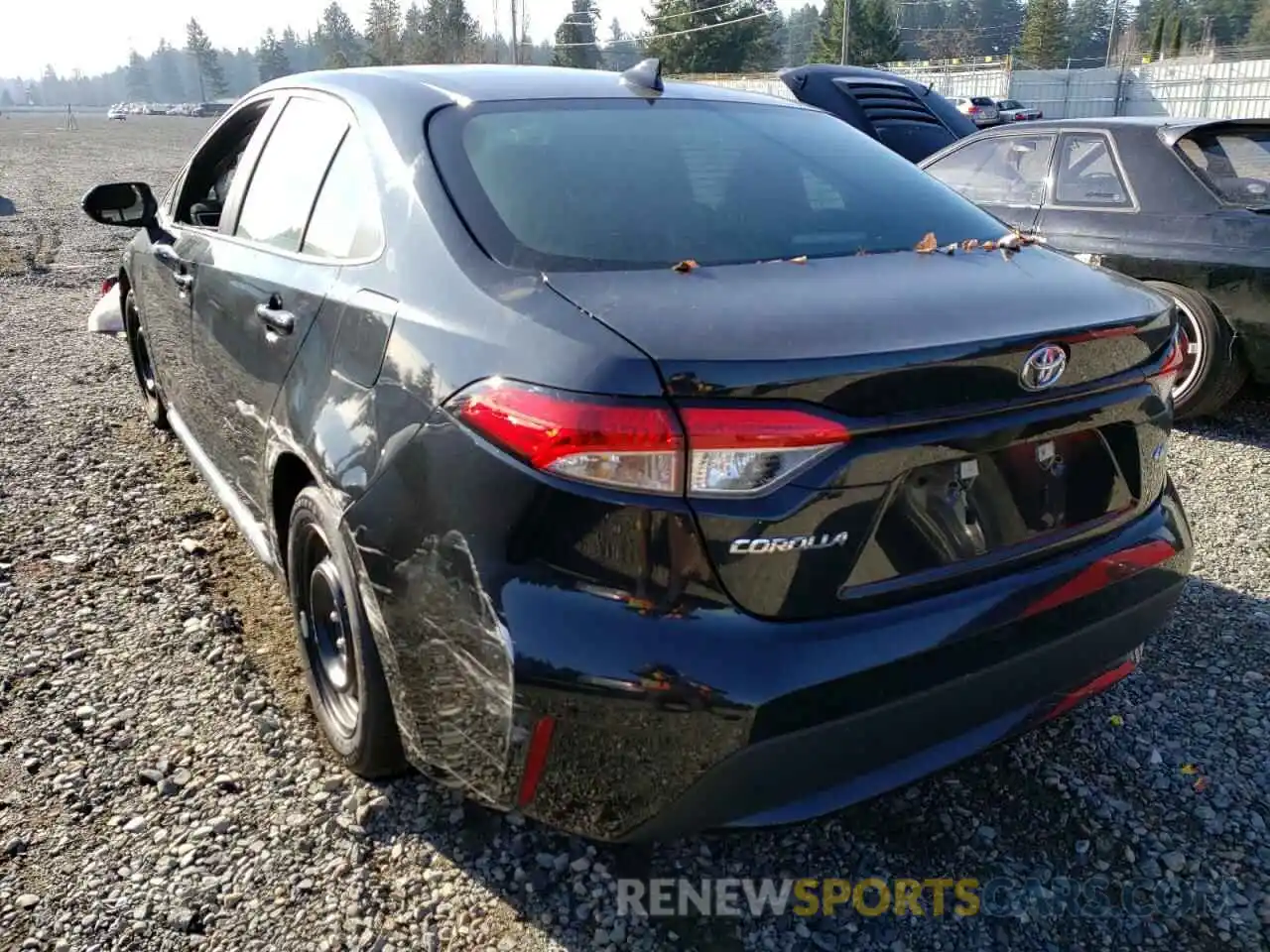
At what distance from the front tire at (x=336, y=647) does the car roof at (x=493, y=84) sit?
104 centimetres

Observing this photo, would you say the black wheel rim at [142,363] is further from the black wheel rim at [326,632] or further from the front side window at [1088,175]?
the front side window at [1088,175]

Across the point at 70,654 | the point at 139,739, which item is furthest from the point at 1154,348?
the point at 70,654

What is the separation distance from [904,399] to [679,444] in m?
0.40

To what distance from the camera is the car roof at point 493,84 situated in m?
2.55

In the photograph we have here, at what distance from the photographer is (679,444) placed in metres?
1.62

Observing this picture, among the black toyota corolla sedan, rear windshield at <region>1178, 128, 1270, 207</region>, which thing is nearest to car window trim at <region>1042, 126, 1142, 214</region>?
rear windshield at <region>1178, 128, 1270, 207</region>

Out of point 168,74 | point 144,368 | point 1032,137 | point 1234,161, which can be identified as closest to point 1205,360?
point 1234,161

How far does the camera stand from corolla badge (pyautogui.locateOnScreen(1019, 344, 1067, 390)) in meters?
1.86

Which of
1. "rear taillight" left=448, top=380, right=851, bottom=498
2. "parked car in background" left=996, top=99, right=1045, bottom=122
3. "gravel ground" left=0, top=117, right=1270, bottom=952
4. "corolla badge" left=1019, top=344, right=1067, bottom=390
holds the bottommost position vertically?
"gravel ground" left=0, top=117, right=1270, bottom=952

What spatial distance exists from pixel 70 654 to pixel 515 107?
212 cm

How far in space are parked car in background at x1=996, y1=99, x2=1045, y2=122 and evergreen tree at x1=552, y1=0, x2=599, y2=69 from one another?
164ft

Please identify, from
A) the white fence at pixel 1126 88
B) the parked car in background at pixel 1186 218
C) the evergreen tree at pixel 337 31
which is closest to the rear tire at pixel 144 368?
the parked car in background at pixel 1186 218

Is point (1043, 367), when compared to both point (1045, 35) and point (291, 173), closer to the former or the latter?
point (291, 173)

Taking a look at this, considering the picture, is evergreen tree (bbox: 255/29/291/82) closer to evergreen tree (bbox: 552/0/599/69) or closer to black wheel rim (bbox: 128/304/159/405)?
evergreen tree (bbox: 552/0/599/69)
